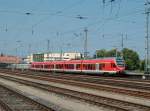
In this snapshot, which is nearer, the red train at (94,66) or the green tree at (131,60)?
the red train at (94,66)

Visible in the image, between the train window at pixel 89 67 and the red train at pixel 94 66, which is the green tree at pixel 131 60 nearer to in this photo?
the red train at pixel 94 66

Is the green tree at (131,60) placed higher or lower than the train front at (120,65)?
higher

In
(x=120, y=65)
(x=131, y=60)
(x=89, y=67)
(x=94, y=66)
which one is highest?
(x=131, y=60)

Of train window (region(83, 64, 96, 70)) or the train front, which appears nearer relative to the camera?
the train front

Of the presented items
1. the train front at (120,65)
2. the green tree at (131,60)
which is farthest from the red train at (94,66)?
the green tree at (131,60)

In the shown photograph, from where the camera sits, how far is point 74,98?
81.0ft

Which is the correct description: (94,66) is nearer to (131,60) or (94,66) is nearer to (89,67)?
(89,67)

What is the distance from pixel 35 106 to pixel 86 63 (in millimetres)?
53176

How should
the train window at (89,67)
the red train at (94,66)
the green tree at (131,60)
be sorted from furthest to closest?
1. the green tree at (131,60)
2. the train window at (89,67)
3. the red train at (94,66)

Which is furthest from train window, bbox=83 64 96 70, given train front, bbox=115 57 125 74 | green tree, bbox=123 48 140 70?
green tree, bbox=123 48 140 70

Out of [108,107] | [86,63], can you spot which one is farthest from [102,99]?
[86,63]

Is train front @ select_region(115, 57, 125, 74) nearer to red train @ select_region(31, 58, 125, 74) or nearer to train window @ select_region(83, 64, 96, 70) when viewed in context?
red train @ select_region(31, 58, 125, 74)

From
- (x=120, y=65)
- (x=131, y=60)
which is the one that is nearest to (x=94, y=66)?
(x=120, y=65)

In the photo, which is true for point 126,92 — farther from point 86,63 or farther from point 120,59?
point 86,63
